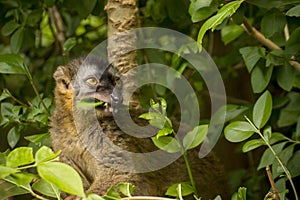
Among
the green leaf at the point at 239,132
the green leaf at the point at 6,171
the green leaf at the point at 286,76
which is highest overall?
the green leaf at the point at 6,171

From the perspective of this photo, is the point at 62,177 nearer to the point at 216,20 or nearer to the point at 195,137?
the point at 195,137

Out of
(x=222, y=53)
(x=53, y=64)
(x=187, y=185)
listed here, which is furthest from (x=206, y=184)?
(x=222, y=53)

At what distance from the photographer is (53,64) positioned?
139 inches

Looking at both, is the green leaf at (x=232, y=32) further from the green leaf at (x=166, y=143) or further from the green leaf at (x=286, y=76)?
the green leaf at (x=166, y=143)

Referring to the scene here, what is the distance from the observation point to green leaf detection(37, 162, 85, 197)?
4.99 feet

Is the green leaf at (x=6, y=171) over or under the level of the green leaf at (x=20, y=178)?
over

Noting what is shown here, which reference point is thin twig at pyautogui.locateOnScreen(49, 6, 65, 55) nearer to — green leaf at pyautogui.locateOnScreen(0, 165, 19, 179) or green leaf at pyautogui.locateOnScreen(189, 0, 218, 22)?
green leaf at pyautogui.locateOnScreen(189, 0, 218, 22)

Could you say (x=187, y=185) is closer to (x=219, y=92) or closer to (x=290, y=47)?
(x=290, y=47)

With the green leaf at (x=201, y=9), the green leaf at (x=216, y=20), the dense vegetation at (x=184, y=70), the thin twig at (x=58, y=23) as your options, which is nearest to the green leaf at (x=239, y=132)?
the dense vegetation at (x=184, y=70)

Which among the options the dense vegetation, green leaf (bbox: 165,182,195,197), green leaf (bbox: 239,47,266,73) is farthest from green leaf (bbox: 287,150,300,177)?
green leaf (bbox: 165,182,195,197)

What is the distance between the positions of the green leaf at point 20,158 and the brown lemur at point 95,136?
2.61 feet

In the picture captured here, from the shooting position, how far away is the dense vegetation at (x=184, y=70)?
2127 mm

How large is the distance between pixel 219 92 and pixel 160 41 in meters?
0.47

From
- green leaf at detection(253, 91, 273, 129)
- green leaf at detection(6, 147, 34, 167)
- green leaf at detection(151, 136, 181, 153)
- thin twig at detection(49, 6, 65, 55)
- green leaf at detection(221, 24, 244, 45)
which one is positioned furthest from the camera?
thin twig at detection(49, 6, 65, 55)
